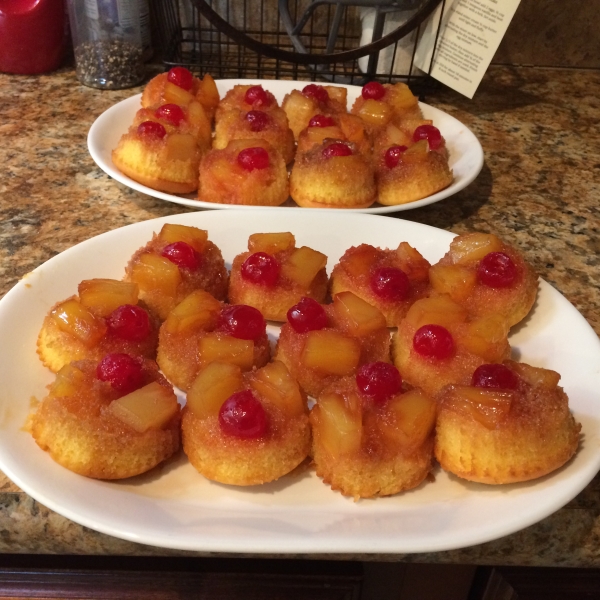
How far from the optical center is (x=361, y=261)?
1.47 m

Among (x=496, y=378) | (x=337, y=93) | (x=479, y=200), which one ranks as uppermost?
(x=496, y=378)

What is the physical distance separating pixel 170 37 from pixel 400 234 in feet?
4.89

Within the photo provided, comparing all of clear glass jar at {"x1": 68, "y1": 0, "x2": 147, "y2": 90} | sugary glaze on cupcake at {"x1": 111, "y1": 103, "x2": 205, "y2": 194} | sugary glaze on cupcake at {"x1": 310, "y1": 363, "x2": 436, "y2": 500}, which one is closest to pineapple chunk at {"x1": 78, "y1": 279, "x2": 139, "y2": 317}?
sugary glaze on cupcake at {"x1": 310, "y1": 363, "x2": 436, "y2": 500}

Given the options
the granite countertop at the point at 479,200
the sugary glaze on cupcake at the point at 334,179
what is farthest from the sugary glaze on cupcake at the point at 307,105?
the granite countertop at the point at 479,200

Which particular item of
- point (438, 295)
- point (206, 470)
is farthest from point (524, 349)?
point (206, 470)

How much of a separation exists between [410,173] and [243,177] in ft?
1.54

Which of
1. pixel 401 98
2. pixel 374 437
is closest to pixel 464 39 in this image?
pixel 401 98

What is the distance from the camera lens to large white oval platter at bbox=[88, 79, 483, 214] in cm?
172

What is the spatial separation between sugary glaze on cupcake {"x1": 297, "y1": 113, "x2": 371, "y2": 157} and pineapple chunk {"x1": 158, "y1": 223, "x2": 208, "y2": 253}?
0.60 meters

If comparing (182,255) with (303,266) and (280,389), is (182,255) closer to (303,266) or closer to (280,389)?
(303,266)

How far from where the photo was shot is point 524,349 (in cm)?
140

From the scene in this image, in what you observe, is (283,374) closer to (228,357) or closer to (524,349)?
(228,357)

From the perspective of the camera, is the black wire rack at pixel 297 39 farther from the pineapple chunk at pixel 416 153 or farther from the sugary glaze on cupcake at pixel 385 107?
the pineapple chunk at pixel 416 153

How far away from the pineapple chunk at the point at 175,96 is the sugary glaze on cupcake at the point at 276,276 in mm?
835
